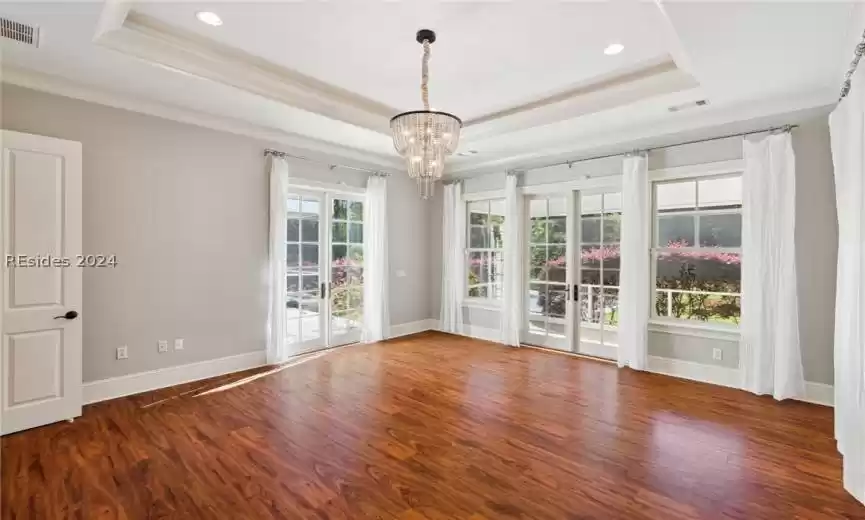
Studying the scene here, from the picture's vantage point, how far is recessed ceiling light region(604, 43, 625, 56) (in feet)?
10.8

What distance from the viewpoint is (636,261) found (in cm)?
499

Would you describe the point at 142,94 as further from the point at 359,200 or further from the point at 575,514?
the point at 575,514

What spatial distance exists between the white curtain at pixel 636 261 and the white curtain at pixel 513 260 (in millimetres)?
1565

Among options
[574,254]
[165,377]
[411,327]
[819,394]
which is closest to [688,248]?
[574,254]

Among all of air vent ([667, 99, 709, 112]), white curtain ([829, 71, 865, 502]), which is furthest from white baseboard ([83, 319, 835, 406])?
air vent ([667, 99, 709, 112])

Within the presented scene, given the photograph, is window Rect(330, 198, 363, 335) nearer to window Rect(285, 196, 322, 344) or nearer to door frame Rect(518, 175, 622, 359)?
window Rect(285, 196, 322, 344)

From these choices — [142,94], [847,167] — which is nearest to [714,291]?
[847,167]

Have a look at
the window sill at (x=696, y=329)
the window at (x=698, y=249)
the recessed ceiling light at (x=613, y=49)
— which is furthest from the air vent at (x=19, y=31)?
the window sill at (x=696, y=329)

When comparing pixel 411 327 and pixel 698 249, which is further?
pixel 411 327

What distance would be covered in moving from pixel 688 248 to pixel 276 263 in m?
4.89

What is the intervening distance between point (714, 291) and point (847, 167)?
2.25 meters

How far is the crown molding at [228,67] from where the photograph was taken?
3.06m

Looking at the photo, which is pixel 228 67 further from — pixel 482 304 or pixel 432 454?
pixel 482 304

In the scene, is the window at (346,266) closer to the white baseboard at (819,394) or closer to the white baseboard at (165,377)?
the white baseboard at (165,377)
